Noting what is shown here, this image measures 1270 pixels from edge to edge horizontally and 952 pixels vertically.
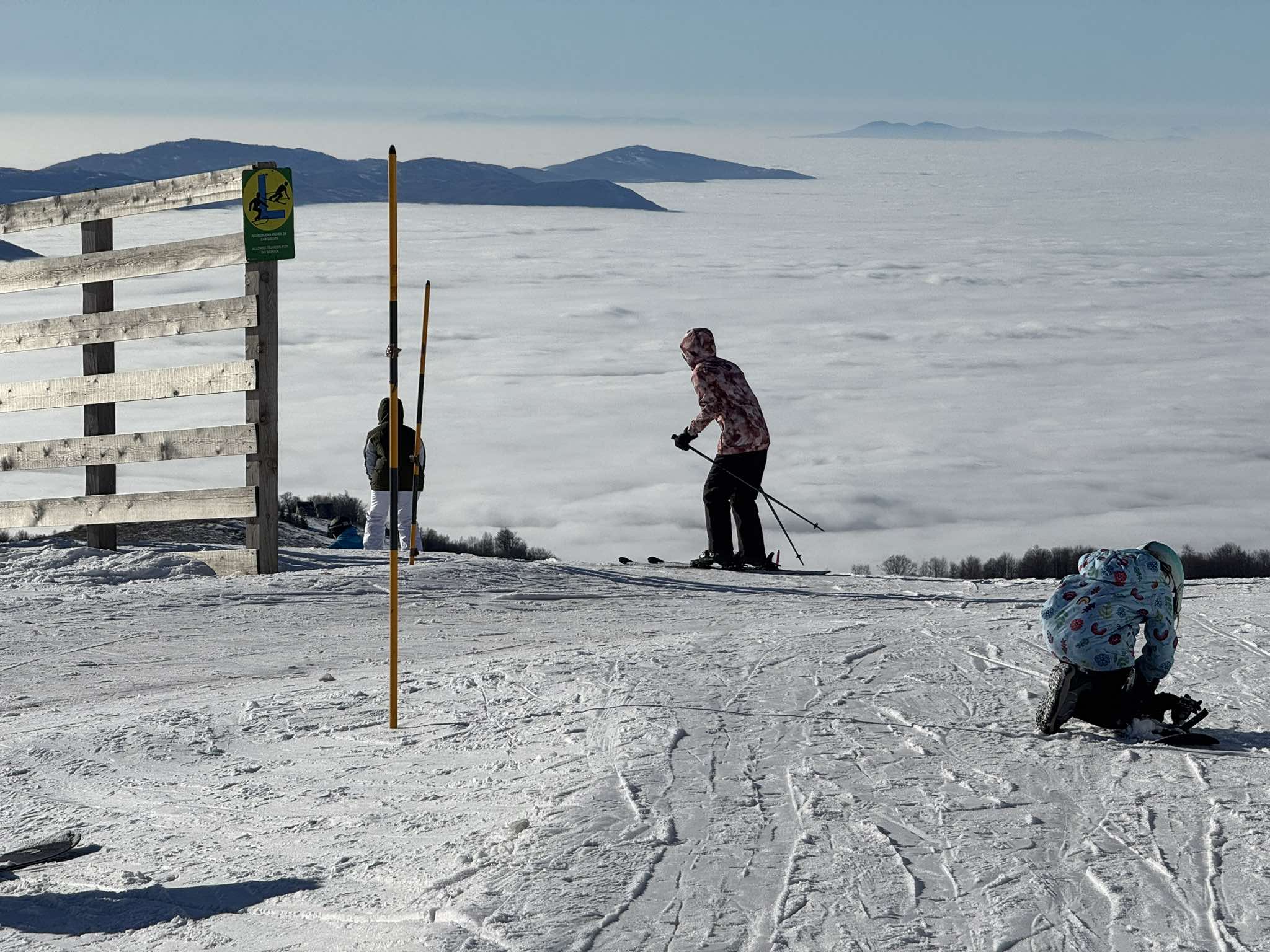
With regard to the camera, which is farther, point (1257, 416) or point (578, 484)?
point (1257, 416)

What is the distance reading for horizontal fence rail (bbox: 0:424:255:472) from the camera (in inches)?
417

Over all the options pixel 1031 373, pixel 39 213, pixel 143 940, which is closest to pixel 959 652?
pixel 143 940

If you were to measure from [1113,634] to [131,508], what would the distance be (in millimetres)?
8126

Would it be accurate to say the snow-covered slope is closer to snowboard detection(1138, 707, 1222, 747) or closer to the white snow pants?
snowboard detection(1138, 707, 1222, 747)

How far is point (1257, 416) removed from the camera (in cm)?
15862

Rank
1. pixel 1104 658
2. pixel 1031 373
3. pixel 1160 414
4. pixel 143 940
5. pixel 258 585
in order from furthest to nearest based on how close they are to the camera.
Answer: pixel 1031 373 < pixel 1160 414 < pixel 258 585 < pixel 1104 658 < pixel 143 940

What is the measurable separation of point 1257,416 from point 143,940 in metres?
170

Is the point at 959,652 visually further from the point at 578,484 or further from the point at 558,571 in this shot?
the point at 578,484

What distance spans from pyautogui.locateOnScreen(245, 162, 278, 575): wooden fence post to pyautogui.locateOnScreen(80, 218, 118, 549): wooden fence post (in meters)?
1.53

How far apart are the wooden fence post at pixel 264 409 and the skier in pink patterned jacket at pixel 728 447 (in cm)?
317

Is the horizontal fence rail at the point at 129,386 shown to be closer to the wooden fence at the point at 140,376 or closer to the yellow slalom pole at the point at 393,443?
the wooden fence at the point at 140,376

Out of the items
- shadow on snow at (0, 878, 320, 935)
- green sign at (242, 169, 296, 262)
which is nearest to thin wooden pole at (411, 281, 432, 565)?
green sign at (242, 169, 296, 262)

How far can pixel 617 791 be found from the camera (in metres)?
4.81

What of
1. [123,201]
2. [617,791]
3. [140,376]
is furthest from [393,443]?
[123,201]
